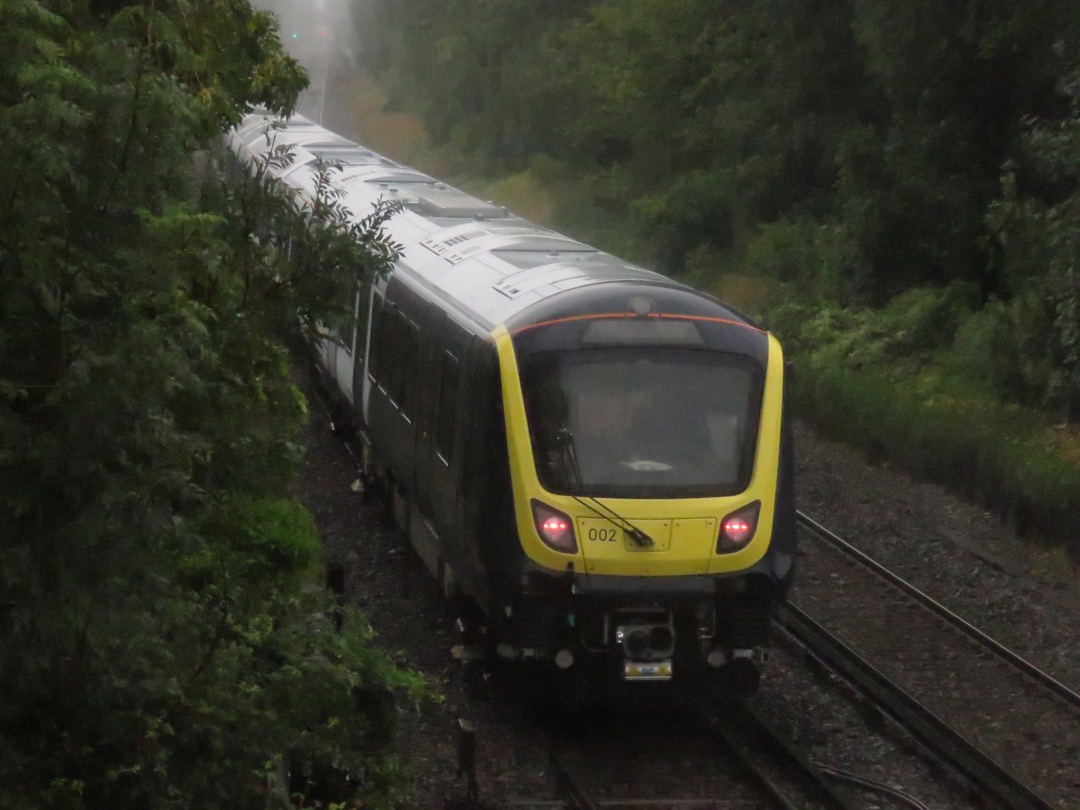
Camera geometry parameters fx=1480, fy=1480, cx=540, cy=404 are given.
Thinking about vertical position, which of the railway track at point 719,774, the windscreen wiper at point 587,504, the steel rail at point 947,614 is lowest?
the steel rail at point 947,614

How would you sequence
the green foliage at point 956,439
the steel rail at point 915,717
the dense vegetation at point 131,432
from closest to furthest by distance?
the dense vegetation at point 131,432
the steel rail at point 915,717
the green foliage at point 956,439

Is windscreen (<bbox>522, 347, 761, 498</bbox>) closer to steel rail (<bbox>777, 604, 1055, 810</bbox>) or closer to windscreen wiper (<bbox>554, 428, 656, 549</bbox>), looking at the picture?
windscreen wiper (<bbox>554, 428, 656, 549</bbox>)

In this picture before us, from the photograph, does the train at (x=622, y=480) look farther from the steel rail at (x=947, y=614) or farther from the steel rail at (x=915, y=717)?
the steel rail at (x=947, y=614)

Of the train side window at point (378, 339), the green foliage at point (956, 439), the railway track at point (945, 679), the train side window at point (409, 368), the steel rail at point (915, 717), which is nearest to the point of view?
the steel rail at point (915, 717)

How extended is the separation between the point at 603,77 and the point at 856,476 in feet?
57.2

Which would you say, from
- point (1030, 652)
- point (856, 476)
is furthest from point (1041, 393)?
point (1030, 652)

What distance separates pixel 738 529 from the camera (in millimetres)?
8602

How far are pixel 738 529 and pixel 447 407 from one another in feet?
7.59

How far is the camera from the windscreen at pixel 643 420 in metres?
8.58

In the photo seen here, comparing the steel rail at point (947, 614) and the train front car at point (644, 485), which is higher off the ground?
the train front car at point (644, 485)

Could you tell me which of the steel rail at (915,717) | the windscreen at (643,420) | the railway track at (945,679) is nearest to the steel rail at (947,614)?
the railway track at (945,679)

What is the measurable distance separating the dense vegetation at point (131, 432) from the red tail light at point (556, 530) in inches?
58.5

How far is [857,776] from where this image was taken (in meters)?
8.70

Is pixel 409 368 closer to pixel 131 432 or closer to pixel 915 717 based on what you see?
pixel 915 717
